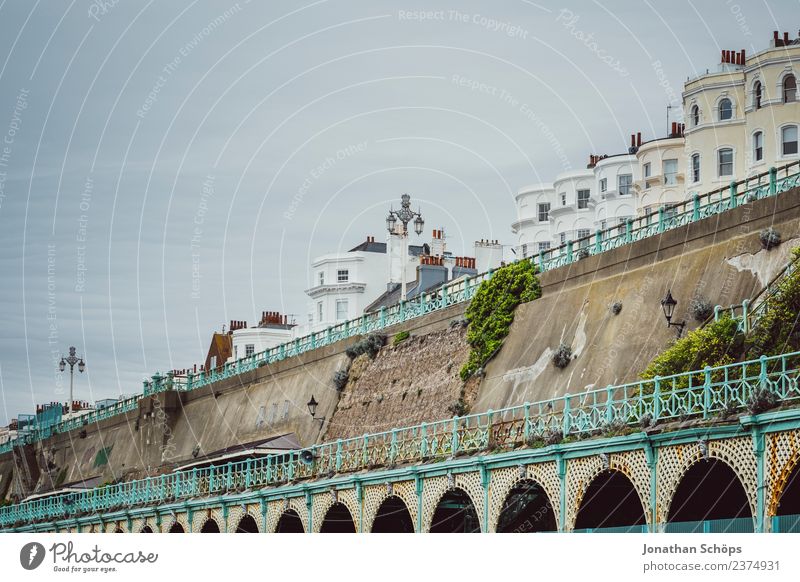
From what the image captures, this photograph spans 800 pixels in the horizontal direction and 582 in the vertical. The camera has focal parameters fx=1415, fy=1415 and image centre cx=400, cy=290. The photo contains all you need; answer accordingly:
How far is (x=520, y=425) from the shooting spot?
130ft

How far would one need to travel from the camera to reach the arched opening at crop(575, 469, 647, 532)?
37.9 meters

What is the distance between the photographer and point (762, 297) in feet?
125

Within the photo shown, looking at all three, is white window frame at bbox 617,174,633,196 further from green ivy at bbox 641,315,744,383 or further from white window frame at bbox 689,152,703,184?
green ivy at bbox 641,315,744,383

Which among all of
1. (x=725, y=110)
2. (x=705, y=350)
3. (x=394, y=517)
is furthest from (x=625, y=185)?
(x=705, y=350)

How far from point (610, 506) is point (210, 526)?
24250mm

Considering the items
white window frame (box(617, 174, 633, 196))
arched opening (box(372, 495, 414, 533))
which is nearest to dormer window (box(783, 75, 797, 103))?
white window frame (box(617, 174, 633, 196))

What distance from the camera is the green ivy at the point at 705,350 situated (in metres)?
37.4

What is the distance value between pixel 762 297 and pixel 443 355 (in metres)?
20.2

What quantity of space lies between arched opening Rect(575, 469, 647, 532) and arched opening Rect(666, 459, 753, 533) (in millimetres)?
3815

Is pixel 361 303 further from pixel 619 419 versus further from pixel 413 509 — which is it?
pixel 619 419

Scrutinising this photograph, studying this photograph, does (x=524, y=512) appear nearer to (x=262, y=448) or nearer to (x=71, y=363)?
(x=262, y=448)

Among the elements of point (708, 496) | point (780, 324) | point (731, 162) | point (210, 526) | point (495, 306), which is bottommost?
point (708, 496)

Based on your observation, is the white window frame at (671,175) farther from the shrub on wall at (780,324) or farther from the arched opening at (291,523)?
the shrub on wall at (780,324)

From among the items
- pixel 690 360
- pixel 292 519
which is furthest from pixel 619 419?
pixel 292 519
